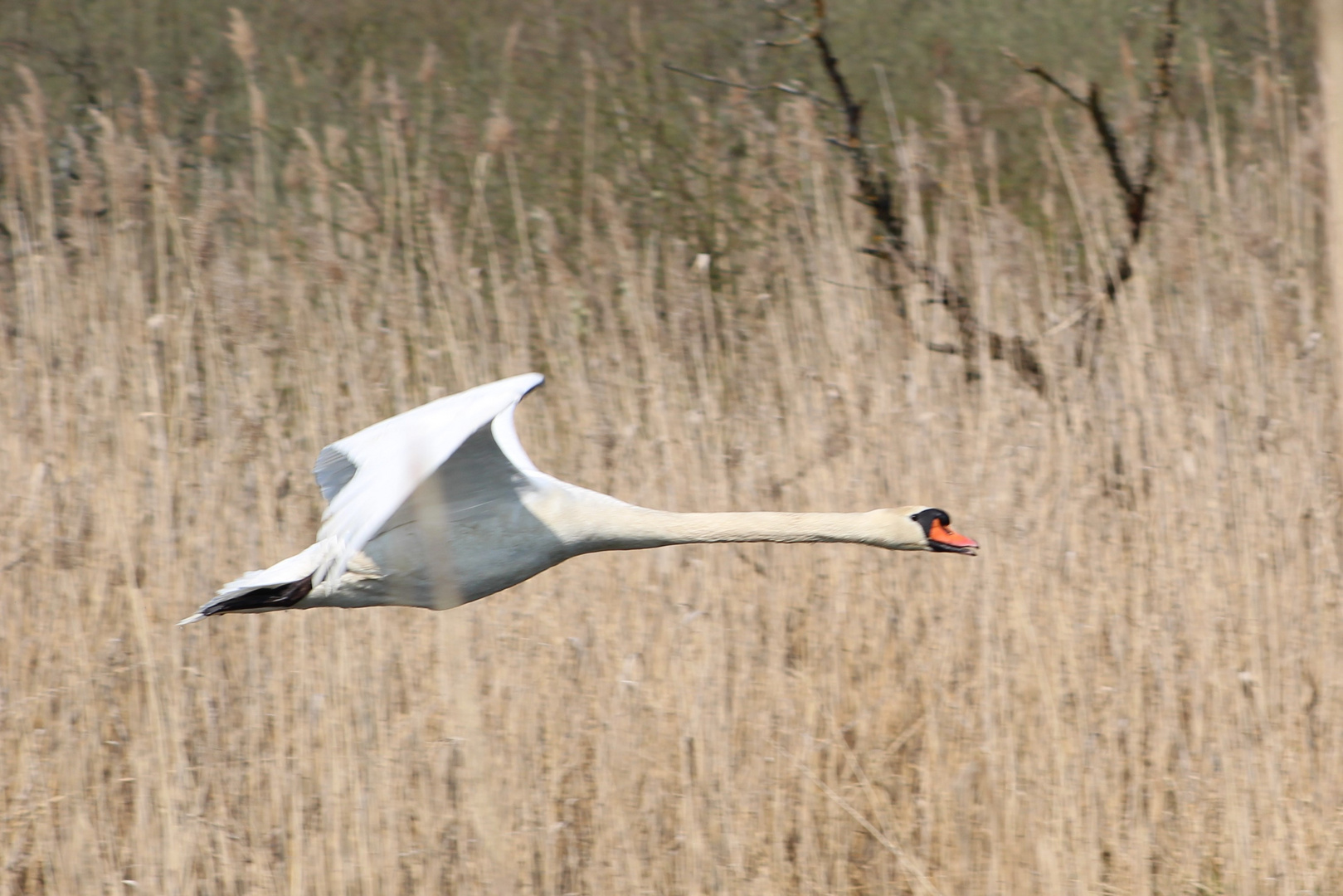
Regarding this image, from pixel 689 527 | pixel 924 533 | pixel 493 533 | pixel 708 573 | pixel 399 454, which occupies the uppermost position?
pixel 399 454

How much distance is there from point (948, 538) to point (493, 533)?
1.03m

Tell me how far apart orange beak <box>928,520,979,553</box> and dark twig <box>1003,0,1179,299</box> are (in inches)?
63.4

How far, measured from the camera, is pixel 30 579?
144 inches

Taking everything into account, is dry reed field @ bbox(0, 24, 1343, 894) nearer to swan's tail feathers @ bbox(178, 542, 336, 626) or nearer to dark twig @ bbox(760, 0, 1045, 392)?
dark twig @ bbox(760, 0, 1045, 392)

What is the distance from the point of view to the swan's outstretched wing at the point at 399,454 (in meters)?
2.20

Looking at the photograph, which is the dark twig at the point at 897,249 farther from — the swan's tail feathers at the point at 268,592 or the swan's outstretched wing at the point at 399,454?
the swan's tail feathers at the point at 268,592

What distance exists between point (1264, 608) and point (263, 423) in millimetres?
2842

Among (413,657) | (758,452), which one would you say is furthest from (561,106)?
(413,657)

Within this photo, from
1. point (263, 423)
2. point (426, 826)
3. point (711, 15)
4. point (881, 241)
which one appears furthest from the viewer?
point (711, 15)

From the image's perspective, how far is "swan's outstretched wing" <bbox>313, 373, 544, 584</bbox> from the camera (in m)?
2.20

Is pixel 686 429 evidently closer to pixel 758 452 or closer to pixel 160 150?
pixel 758 452

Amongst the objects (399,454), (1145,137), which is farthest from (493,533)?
(1145,137)

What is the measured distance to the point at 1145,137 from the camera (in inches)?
186

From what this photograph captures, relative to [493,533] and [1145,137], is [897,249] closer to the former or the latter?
[1145,137]
